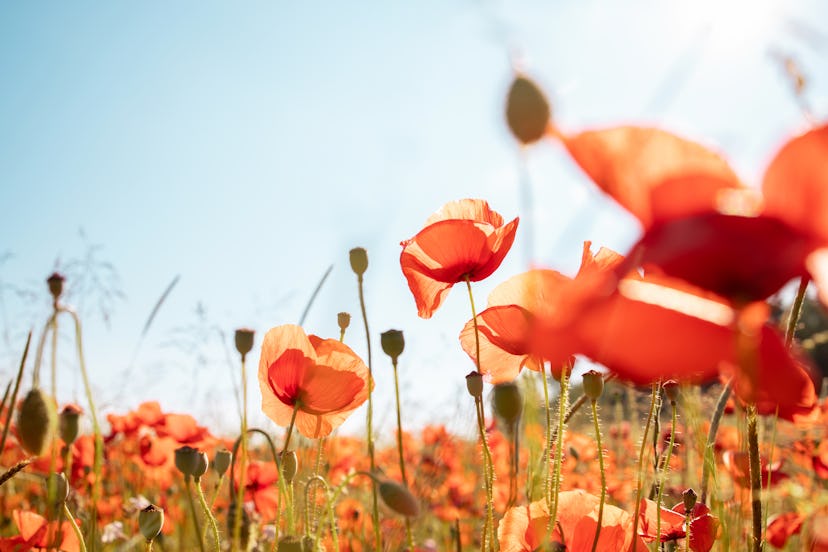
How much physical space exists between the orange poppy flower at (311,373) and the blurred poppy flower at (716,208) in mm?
596

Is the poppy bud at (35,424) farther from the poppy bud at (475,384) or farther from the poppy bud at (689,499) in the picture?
the poppy bud at (689,499)

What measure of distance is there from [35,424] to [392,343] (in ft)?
1.50

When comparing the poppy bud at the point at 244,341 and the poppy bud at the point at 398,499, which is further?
the poppy bud at the point at 244,341

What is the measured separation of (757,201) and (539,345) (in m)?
0.17

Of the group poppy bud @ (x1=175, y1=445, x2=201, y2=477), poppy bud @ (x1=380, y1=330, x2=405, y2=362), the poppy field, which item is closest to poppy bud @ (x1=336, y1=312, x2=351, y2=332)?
the poppy field

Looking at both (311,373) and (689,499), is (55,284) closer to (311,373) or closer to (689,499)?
(311,373)

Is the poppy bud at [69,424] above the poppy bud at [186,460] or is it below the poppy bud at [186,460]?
above

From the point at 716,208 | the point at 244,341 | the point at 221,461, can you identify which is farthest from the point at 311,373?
the point at 716,208

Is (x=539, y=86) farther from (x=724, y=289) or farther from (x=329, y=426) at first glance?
(x=329, y=426)

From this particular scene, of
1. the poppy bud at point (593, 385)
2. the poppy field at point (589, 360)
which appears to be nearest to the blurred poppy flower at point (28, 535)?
the poppy field at point (589, 360)

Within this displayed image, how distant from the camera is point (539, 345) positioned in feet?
1.27

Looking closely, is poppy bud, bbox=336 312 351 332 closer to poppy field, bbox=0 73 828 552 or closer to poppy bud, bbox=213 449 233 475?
poppy field, bbox=0 73 828 552

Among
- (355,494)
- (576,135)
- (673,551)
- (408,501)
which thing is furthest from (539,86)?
(355,494)

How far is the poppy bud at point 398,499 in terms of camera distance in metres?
0.65
